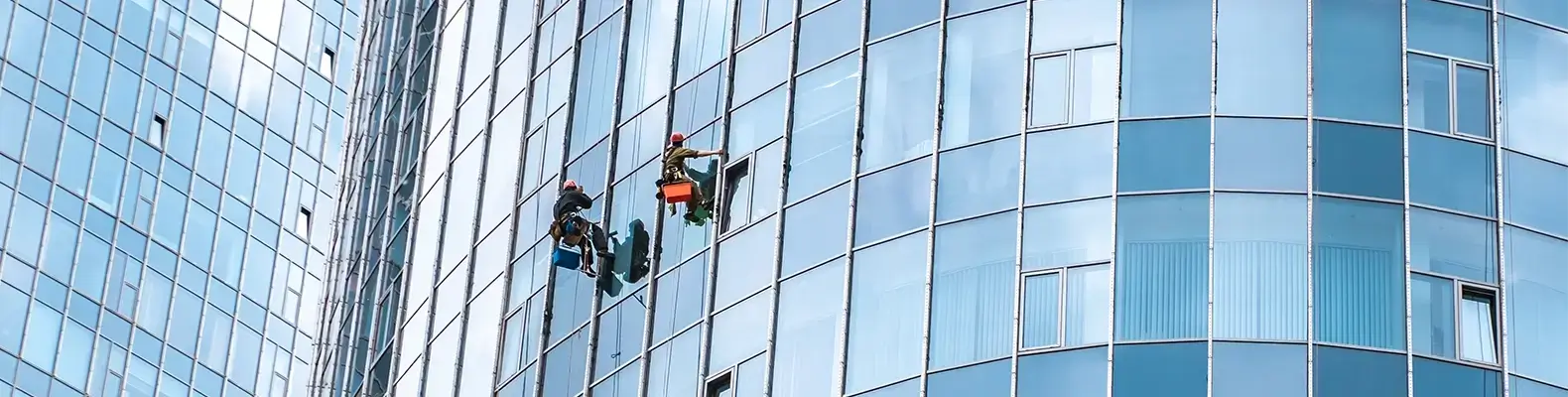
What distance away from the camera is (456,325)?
53.1m

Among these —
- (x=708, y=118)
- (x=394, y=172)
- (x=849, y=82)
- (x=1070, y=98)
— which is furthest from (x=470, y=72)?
(x=1070, y=98)

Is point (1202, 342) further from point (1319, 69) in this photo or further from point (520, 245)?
point (520, 245)

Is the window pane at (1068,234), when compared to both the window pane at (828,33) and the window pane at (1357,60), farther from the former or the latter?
the window pane at (828,33)

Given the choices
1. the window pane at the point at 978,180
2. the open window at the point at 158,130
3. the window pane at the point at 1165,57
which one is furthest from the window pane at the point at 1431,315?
the open window at the point at 158,130

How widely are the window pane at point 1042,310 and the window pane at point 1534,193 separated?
20.0 ft

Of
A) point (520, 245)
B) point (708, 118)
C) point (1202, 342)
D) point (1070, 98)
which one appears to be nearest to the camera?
point (1202, 342)

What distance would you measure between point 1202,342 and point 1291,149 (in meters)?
3.10

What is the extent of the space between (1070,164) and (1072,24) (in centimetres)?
226

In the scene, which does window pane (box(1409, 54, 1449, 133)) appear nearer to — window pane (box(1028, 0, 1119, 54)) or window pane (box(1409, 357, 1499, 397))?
window pane (box(1409, 357, 1499, 397))

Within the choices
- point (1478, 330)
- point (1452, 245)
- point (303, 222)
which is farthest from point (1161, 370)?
point (303, 222)

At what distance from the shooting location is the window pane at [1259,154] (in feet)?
132

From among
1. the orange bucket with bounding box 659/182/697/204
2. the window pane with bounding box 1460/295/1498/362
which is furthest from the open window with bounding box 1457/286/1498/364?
the orange bucket with bounding box 659/182/697/204

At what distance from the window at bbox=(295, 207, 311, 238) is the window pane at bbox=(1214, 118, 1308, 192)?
212 ft

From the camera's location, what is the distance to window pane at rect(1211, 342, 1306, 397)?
3872 centimetres
